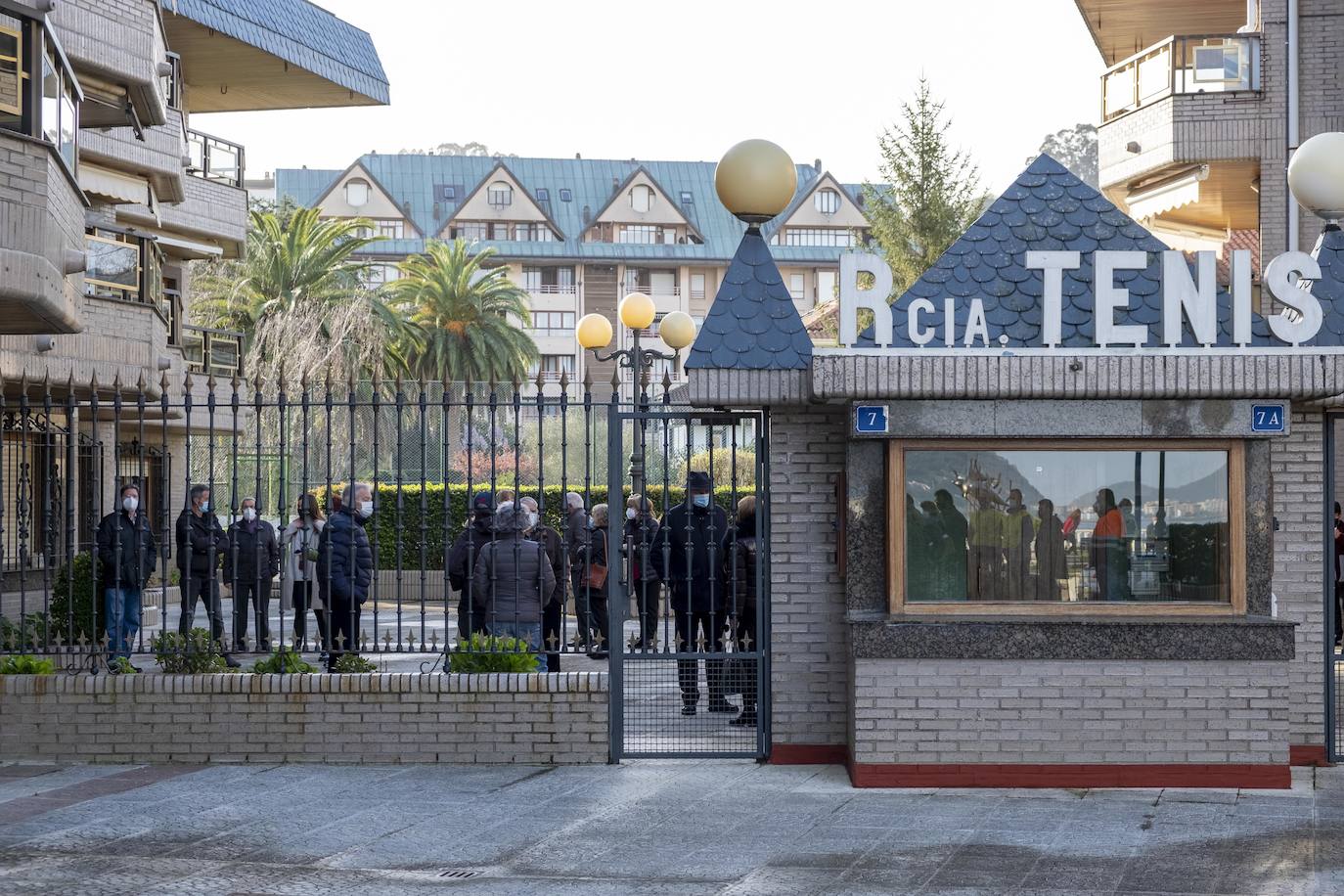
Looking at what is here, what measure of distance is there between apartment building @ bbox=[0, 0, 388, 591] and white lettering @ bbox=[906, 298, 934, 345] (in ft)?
16.6

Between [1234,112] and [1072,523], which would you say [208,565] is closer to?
[1072,523]

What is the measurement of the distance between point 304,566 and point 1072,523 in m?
5.35

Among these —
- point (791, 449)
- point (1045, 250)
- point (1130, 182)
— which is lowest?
point (791, 449)

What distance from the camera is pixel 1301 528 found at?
35.5 ft

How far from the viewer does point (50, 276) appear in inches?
504

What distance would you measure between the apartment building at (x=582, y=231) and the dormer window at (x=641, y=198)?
0.16ft

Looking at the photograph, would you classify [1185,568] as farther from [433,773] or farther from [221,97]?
[221,97]

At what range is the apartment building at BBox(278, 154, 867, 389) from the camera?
3374 inches

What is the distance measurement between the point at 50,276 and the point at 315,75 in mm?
21301

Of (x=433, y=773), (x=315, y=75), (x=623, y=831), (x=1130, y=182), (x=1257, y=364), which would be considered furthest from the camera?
(x=315, y=75)

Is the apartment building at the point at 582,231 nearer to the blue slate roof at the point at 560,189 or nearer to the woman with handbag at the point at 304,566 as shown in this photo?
the blue slate roof at the point at 560,189

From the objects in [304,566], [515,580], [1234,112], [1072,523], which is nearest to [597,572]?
[515,580]

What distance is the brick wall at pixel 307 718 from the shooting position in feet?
36.4

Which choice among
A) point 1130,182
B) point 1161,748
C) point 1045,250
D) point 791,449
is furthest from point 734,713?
point 1130,182
